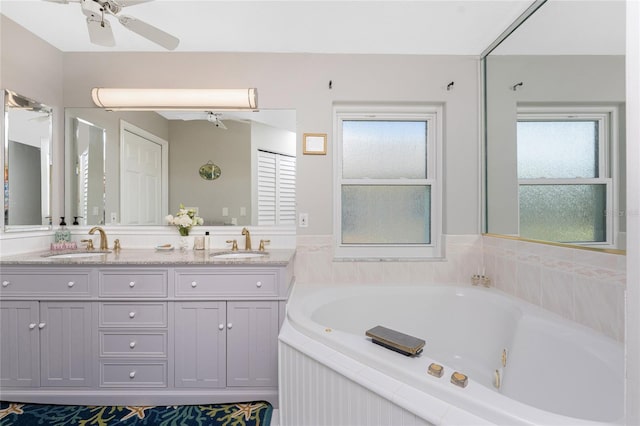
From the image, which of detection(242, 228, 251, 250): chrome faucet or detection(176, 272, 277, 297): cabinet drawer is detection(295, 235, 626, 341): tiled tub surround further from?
detection(176, 272, 277, 297): cabinet drawer

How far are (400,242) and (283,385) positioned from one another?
1.40 meters

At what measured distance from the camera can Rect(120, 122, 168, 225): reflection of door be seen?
217 cm

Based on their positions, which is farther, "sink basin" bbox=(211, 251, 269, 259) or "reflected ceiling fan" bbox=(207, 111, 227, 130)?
"reflected ceiling fan" bbox=(207, 111, 227, 130)

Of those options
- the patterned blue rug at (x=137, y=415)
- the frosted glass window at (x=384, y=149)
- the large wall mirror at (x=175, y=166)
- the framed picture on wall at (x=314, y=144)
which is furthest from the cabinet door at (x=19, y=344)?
the frosted glass window at (x=384, y=149)

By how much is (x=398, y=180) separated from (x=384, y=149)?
0.91 feet

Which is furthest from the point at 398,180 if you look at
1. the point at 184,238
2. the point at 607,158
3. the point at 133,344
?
the point at 133,344

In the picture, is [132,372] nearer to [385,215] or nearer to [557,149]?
[385,215]

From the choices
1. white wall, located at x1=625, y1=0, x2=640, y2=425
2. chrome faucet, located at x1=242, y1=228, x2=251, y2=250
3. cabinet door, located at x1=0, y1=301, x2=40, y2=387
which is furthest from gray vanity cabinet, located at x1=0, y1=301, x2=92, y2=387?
white wall, located at x1=625, y1=0, x2=640, y2=425

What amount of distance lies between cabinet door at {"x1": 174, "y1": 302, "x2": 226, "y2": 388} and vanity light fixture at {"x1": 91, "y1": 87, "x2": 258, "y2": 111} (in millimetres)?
1351

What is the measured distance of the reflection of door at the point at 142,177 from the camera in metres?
2.17

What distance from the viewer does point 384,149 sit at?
7.65 ft

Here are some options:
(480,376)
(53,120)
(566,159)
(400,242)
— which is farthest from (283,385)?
(53,120)

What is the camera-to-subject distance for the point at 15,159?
1888mm

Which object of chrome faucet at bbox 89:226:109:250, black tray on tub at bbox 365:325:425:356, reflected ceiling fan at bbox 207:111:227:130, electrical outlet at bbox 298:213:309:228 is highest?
reflected ceiling fan at bbox 207:111:227:130
